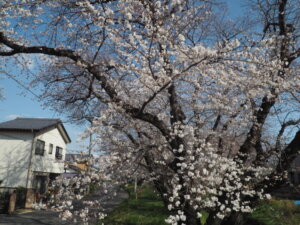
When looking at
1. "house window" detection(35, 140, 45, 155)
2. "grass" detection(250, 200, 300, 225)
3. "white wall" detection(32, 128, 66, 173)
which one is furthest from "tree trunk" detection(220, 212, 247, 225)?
"house window" detection(35, 140, 45, 155)

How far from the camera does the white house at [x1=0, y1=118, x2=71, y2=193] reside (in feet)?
62.3

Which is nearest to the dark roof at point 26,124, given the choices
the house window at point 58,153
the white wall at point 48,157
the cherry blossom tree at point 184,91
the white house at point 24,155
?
the white house at point 24,155

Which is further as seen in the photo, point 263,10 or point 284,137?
point 263,10

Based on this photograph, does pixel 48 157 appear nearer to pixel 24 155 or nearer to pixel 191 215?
pixel 24 155

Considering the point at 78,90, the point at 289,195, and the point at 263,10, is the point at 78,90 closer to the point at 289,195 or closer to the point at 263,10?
the point at 263,10

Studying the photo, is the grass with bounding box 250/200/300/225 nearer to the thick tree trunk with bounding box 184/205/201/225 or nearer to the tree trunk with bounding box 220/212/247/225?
the tree trunk with bounding box 220/212/247/225

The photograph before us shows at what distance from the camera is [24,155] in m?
19.5

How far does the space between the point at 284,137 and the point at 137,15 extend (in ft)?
15.3

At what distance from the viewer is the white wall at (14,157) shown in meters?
18.9

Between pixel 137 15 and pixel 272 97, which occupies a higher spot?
pixel 137 15

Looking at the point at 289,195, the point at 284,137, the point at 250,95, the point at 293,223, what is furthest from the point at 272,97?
the point at 289,195

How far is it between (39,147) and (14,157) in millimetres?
2025

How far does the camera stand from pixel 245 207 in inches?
231

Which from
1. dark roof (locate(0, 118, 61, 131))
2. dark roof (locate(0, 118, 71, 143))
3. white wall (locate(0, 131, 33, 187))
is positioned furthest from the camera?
dark roof (locate(0, 118, 61, 131))
